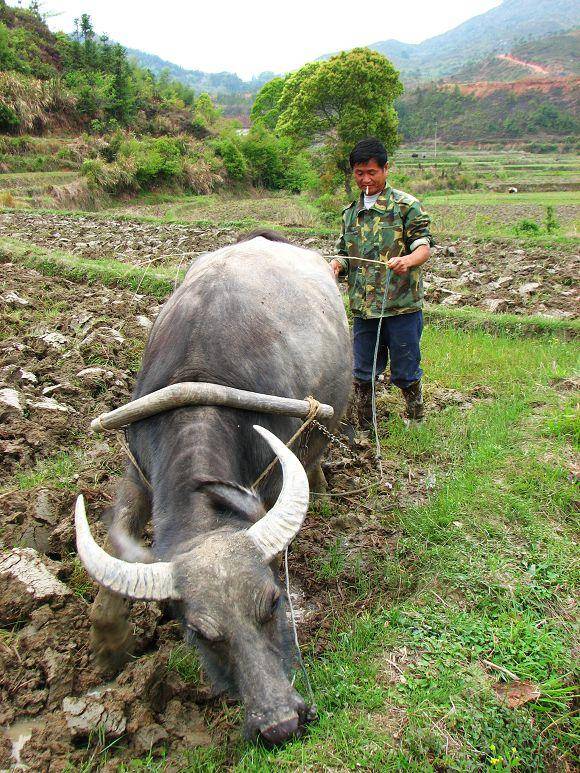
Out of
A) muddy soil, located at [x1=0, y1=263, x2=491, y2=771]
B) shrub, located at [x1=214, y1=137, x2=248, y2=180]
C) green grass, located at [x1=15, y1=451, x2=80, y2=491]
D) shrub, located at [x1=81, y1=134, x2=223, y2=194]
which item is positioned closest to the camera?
muddy soil, located at [x1=0, y1=263, x2=491, y2=771]

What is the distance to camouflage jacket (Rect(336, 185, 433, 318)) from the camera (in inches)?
159

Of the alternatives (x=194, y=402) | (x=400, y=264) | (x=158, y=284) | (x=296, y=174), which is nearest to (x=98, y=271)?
(x=158, y=284)

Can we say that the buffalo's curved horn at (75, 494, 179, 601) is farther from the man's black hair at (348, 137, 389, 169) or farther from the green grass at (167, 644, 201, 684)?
the man's black hair at (348, 137, 389, 169)

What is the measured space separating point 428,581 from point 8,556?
2.12 meters

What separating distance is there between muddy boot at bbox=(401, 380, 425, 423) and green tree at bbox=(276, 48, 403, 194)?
59.9ft

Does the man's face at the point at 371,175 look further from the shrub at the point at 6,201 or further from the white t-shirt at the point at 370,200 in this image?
the shrub at the point at 6,201

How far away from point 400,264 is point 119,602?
8.65ft

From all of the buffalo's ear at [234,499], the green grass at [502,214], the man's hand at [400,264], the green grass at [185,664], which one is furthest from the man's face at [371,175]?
the green grass at [502,214]

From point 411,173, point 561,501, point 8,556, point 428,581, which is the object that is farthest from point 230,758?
→ point 411,173

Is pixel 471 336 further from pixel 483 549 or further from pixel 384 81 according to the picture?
pixel 384 81

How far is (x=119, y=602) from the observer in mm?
2482

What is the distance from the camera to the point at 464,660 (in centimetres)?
238

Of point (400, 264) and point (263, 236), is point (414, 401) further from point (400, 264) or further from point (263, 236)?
point (263, 236)

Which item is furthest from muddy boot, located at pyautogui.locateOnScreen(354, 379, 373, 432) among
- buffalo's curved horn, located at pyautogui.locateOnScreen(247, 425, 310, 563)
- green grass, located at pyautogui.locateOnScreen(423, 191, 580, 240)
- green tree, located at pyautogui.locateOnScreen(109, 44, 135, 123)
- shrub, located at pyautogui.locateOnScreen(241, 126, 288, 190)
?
green tree, located at pyautogui.locateOnScreen(109, 44, 135, 123)
